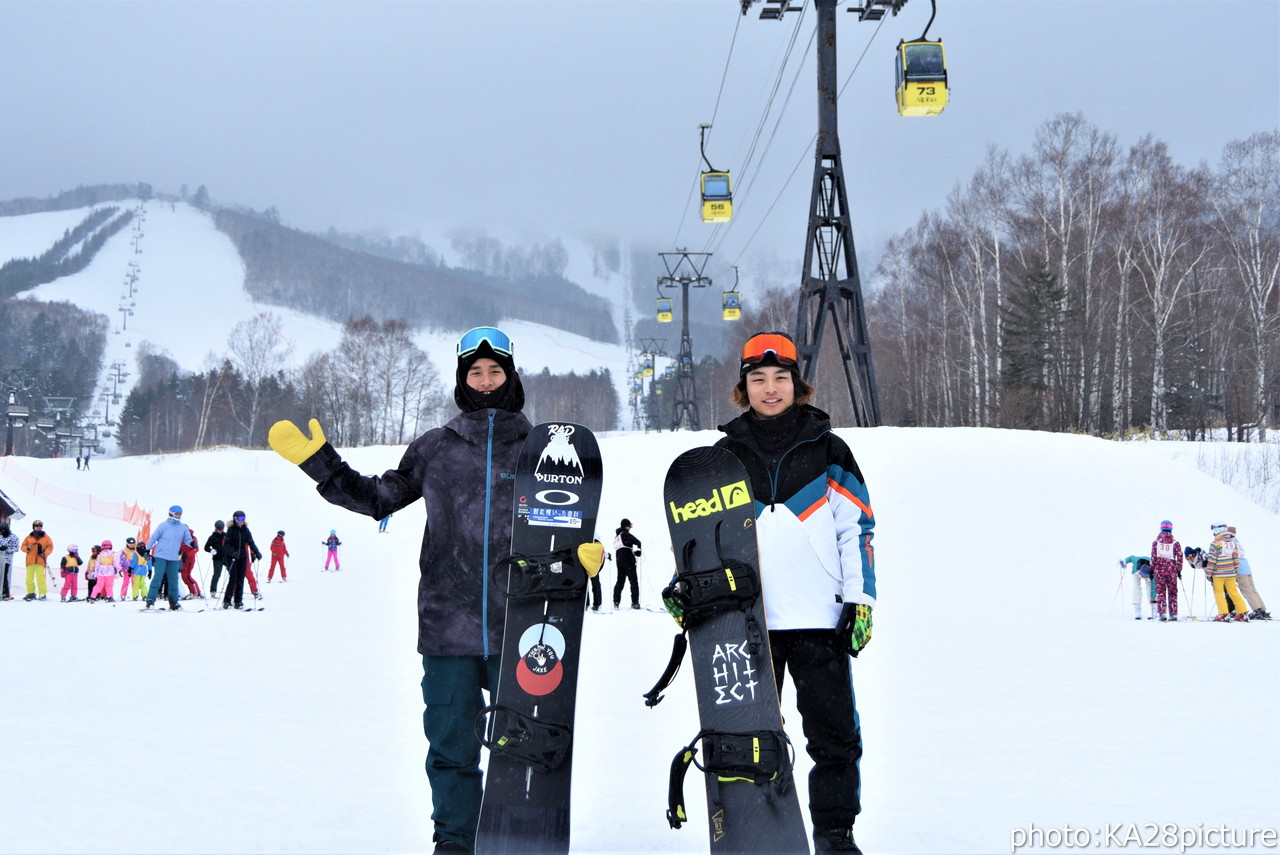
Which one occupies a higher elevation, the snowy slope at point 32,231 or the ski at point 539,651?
the snowy slope at point 32,231

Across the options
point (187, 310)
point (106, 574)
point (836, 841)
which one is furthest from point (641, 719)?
point (187, 310)

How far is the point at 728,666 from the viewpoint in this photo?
3037 mm

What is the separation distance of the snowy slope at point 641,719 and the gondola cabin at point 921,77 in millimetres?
6961

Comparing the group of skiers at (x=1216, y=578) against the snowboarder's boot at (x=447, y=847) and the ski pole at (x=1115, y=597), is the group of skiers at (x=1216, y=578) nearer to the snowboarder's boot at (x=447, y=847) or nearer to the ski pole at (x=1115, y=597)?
the ski pole at (x=1115, y=597)

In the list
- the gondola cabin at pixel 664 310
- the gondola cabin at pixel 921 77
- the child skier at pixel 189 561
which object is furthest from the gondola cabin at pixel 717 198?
the gondola cabin at pixel 664 310

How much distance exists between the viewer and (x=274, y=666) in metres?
7.57

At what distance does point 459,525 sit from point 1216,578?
468 inches

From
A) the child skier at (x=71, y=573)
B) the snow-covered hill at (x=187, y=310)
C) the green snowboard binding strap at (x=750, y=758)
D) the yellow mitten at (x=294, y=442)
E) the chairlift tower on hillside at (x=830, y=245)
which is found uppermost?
the snow-covered hill at (x=187, y=310)

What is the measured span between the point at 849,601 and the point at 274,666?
5983mm

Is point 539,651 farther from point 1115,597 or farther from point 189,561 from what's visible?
point 189,561

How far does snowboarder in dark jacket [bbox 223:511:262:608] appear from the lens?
44.3 feet

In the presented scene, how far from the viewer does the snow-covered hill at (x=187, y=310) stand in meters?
107

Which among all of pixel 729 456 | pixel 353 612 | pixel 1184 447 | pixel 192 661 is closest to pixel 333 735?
pixel 729 456

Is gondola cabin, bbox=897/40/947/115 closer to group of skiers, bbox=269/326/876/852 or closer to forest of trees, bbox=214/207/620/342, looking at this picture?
group of skiers, bbox=269/326/876/852
